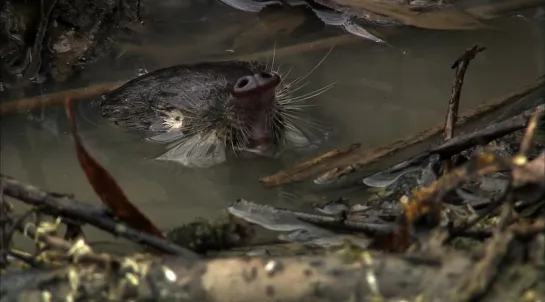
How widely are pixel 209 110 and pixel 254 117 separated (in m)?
0.17

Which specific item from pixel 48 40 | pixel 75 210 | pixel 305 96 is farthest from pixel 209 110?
pixel 75 210

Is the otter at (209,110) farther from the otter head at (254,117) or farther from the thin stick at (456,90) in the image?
the thin stick at (456,90)

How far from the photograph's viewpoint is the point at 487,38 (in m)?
2.49

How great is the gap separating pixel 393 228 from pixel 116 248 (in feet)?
1.69

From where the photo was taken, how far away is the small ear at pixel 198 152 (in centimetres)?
188

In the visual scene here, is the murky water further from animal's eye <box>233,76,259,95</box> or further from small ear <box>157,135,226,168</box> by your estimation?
animal's eye <box>233,76,259,95</box>

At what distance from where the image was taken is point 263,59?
2.43m

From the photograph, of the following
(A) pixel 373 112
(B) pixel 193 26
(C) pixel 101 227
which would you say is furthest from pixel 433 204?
(B) pixel 193 26

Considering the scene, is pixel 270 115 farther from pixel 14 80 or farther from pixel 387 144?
pixel 14 80

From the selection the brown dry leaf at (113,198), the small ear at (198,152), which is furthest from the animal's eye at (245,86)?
the brown dry leaf at (113,198)

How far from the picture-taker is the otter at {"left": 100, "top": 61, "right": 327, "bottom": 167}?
1.90m

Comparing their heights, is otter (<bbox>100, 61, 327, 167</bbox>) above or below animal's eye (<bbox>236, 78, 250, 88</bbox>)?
below

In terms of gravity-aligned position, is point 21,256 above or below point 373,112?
above

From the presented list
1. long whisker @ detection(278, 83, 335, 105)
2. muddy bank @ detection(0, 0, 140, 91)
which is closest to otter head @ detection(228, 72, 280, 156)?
long whisker @ detection(278, 83, 335, 105)
